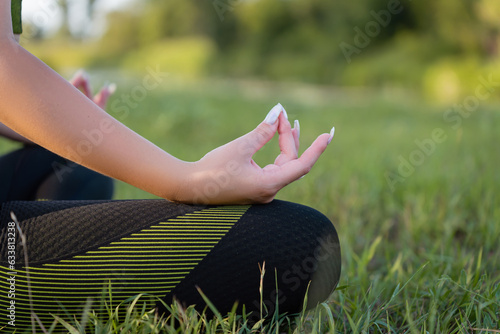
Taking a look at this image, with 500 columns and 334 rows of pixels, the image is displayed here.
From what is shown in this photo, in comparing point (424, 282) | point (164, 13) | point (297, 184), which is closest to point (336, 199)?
point (297, 184)

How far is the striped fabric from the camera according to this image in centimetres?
93

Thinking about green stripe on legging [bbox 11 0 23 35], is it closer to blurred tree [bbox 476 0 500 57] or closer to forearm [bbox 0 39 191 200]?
forearm [bbox 0 39 191 200]

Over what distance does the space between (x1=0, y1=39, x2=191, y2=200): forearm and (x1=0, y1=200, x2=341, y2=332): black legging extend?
0.09m

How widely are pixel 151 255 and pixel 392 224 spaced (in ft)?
4.55

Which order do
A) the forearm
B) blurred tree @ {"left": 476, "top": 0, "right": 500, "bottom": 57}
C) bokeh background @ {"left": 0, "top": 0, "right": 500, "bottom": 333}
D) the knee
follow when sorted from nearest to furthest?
the forearm
the knee
bokeh background @ {"left": 0, "top": 0, "right": 500, "bottom": 333}
blurred tree @ {"left": 476, "top": 0, "right": 500, "bottom": 57}

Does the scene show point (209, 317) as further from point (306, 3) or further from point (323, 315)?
point (306, 3)

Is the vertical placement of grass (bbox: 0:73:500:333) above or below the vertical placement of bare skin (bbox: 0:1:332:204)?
below

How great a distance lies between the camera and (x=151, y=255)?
0.93 metres

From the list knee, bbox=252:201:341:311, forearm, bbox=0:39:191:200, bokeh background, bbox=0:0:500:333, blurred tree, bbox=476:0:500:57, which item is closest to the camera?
forearm, bbox=0:39:191:200

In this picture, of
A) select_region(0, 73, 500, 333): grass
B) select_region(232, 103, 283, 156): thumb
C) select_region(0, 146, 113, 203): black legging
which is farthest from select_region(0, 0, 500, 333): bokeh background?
select_region(0, 146, 113, 203): black legging

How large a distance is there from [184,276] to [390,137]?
3930mm

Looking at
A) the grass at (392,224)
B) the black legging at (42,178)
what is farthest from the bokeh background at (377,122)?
the black legging at (42,178)

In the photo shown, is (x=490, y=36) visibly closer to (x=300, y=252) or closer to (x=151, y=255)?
(x=300, y=252)

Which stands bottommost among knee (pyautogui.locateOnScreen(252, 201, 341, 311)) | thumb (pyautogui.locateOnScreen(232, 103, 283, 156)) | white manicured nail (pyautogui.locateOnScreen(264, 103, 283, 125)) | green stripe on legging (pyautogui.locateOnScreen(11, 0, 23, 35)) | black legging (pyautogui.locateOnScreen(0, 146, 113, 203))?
knee (pyautogui.locateOnScreen(252, 201, 341, 311))
